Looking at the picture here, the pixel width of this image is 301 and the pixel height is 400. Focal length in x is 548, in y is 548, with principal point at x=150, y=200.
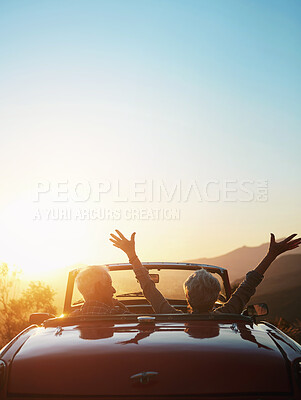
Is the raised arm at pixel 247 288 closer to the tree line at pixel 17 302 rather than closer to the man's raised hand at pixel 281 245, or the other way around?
the man's raised hand at pixel 281 245

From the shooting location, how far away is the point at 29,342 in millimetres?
3293

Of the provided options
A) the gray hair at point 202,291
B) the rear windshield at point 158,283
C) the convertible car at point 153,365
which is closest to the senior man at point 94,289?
the gray hair at point 202,291

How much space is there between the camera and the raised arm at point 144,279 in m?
4.18

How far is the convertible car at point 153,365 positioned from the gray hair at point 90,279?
29.8 inches

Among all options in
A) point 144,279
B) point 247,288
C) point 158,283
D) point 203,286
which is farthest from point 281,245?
point 158,283

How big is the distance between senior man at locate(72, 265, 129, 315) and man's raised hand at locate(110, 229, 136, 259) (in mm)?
359

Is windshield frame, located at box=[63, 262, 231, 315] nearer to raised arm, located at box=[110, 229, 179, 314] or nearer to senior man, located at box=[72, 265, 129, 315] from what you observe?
raised arm, located at box=[110, 229, 179, 314]

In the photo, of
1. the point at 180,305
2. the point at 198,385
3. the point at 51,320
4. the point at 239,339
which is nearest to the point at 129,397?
the point at 198,385

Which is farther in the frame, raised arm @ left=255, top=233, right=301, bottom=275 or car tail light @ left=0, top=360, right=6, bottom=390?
raised arm @ left=255, top=233, right=301, bottom=275

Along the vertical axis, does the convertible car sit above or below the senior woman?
below

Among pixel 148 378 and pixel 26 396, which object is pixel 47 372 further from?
pixel 148 378

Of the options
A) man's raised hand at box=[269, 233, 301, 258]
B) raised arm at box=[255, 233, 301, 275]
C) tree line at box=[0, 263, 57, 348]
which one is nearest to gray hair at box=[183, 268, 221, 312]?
raised arm at box=[255, 233, 301, 275]

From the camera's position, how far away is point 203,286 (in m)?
4.04

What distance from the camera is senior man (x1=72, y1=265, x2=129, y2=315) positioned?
409 centimetres
